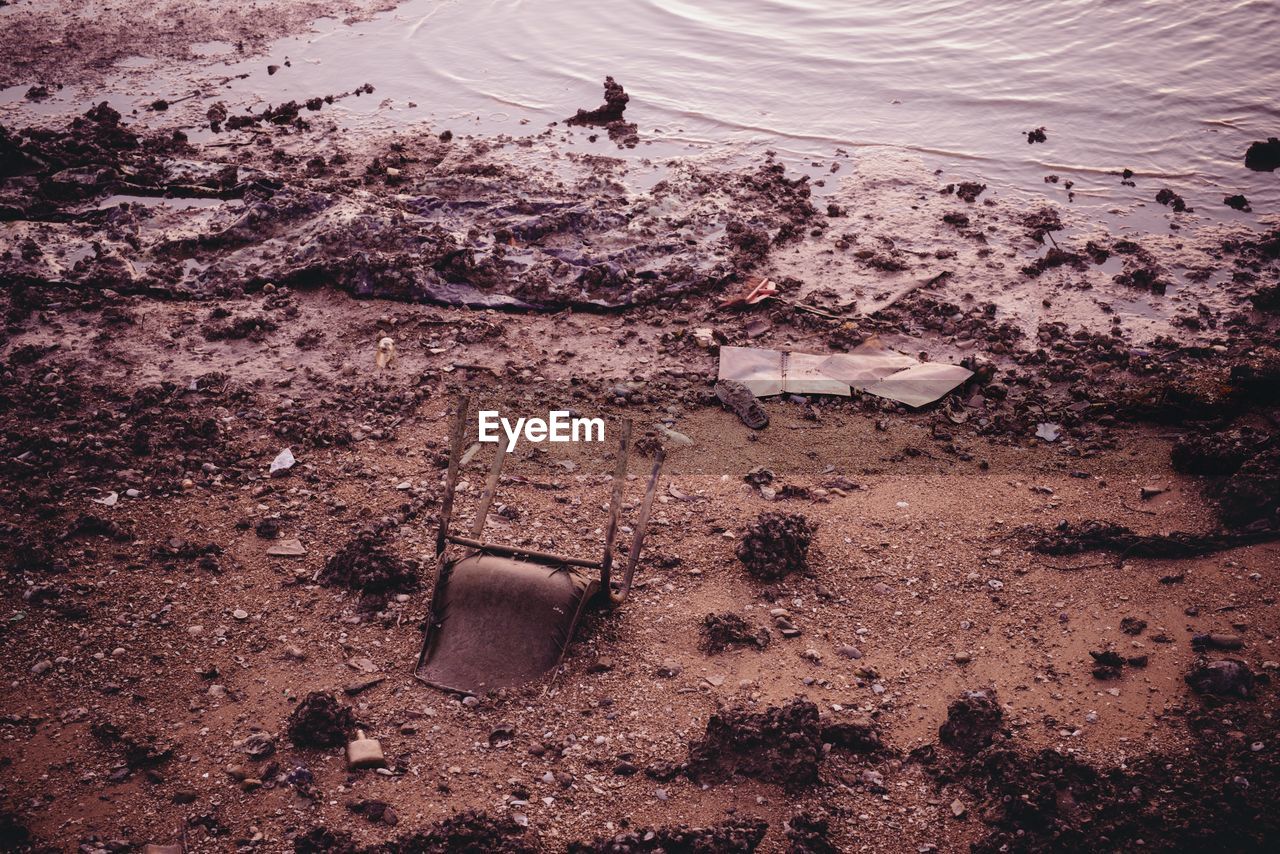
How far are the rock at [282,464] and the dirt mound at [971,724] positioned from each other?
3.73 meters

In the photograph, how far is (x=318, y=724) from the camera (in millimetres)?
3363

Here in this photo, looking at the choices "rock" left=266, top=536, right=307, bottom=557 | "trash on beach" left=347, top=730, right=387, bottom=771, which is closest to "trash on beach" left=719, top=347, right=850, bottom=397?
"rock" left=266, top=536, right=307, bottom=557

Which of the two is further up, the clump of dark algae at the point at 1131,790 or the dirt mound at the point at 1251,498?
the dirt mound at the point at 1251,498

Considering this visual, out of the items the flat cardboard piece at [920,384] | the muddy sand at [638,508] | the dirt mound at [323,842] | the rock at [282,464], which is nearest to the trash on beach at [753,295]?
the muddy sand at [638,508]

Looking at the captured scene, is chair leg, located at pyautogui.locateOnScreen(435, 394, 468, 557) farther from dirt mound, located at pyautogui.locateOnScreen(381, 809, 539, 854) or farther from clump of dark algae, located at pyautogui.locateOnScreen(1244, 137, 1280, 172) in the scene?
clump of dark algae, located at pyautogui.locateOnScreen(1244, 137, 1280, 172)

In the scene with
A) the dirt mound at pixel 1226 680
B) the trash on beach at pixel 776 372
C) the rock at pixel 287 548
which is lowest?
the rock at pixel 287 548

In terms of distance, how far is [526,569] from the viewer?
12.5 feet

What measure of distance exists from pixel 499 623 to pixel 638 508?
119cm

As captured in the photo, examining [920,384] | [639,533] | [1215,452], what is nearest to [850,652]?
[639,533]

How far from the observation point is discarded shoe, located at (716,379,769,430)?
5.27 meters

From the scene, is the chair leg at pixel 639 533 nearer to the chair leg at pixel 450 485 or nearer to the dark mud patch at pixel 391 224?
the chair leg at pixel 450 485

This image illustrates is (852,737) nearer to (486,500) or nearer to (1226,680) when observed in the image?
(1226,680)

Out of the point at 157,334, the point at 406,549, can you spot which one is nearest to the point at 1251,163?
the point at 406,549

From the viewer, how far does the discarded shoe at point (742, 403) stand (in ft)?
17.3
